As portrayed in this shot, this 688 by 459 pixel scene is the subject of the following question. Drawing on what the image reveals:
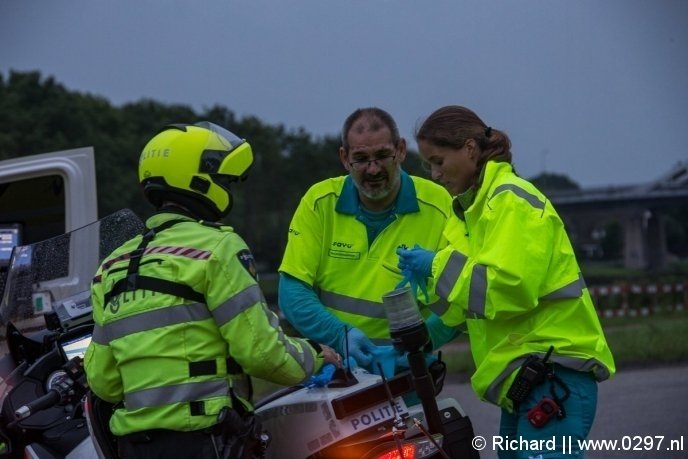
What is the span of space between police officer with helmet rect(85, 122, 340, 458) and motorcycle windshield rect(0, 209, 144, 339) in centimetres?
117

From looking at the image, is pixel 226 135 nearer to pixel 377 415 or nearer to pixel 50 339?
pixel 377 415

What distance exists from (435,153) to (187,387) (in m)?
1.27

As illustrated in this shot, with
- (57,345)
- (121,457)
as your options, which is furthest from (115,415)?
(57,345)

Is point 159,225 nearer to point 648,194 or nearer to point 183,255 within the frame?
point 183,255

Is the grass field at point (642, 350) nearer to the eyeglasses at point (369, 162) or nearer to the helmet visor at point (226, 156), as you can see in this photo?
the eyeglasses at point (369, 162)

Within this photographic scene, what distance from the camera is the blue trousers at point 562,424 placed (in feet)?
13.0

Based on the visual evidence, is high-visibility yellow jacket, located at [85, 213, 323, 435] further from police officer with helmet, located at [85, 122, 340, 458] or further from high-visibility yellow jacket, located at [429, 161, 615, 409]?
high-visibility yellow jacket, located at [429, 161, 615, 409]

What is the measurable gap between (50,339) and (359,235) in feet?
4.68

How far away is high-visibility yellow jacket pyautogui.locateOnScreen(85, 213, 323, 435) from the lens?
3.81 metres

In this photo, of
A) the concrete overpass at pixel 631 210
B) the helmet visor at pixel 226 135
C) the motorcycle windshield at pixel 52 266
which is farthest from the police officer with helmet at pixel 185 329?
the concrete overpass at pixel 631 210

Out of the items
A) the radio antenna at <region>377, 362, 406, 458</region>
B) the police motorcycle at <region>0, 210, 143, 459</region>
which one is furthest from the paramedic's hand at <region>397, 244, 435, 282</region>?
the police motorcycle at <region>0, 210, 143, 459</region>

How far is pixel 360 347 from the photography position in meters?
4.77

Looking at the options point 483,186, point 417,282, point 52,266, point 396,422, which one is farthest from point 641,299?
point 396,422

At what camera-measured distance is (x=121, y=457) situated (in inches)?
158
